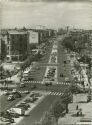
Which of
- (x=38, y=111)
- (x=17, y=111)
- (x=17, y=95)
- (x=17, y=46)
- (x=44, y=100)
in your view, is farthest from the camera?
(x=17, y=46)

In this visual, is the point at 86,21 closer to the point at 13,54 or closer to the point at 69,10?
the point at 69,10

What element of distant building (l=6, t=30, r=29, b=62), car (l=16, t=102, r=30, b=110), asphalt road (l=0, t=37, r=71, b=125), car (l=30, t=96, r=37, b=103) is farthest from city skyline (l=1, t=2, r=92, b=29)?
car (l=16, t=102, r=30, b=110)

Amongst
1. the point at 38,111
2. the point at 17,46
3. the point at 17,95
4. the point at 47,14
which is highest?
the point at 47,14

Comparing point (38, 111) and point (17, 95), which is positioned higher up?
point (17, 95)

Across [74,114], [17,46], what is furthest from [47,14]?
[74,114]

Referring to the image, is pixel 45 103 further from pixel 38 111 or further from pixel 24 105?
pixel 24 105

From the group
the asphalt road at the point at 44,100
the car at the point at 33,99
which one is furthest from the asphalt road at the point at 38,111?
the car at the point at 33,99

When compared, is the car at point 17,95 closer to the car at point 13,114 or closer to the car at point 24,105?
the car at point 24,105
